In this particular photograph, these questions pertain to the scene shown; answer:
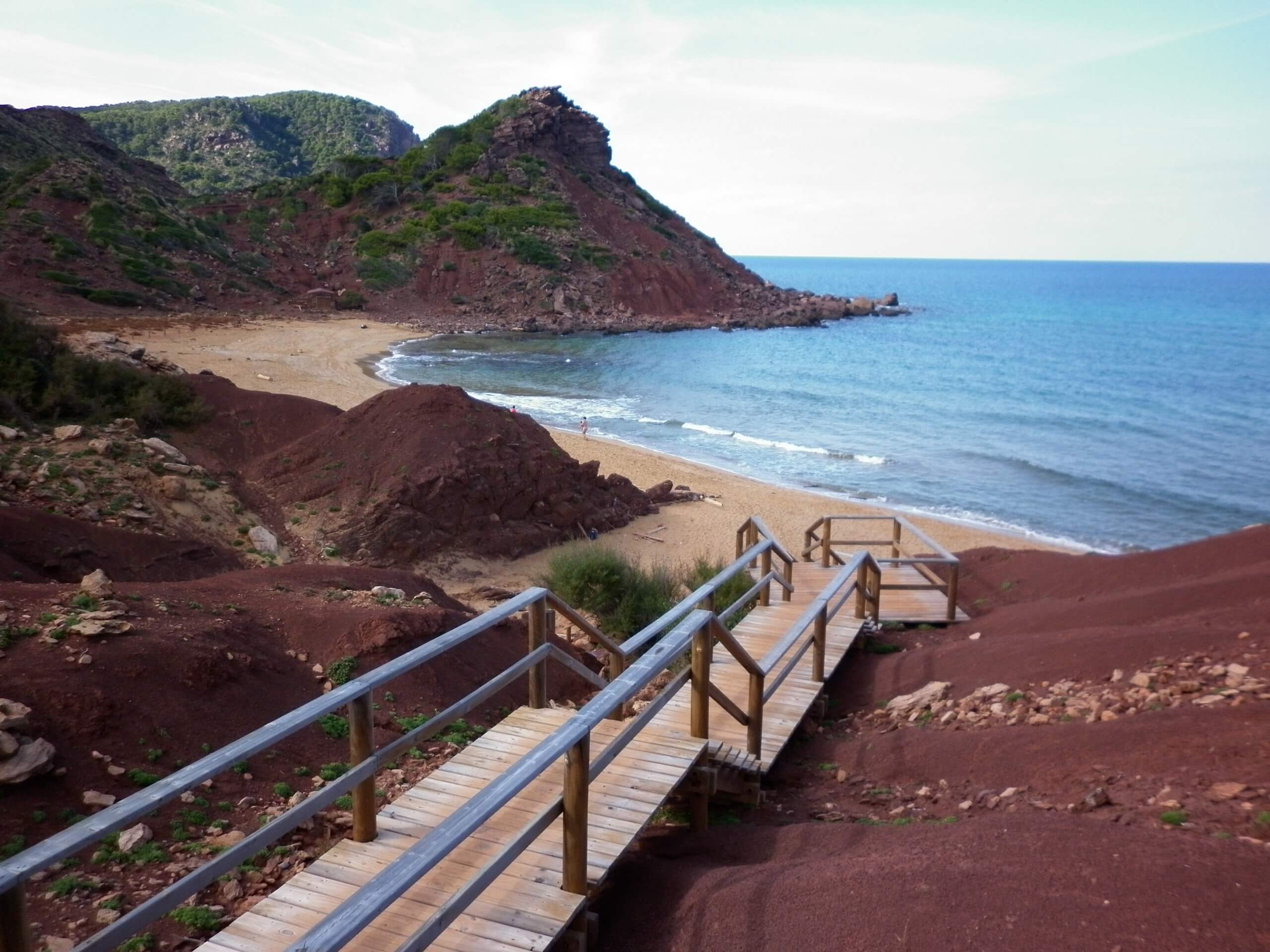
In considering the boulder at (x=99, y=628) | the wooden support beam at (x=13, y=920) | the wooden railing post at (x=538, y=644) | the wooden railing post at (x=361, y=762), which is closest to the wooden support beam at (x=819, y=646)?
the wooden railing post at (x=538, y=644)

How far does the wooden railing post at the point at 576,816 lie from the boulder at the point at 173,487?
10840 millimetres

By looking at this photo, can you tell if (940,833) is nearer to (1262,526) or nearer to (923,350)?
(1262,526)

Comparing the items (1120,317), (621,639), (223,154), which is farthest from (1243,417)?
(223,154)

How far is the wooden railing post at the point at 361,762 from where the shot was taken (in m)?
4.45

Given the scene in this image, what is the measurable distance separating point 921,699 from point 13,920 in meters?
6.00

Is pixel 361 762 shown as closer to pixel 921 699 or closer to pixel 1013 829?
pixel 1013 829

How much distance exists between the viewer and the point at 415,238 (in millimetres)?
69438

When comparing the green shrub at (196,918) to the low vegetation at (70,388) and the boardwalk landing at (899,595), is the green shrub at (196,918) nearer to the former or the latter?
the boardwalk landing at (899,595)

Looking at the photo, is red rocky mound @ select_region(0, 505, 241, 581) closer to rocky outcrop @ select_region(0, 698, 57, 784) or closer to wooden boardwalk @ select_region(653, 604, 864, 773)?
rocky outcrop @ select_region(0, 698, 57, 784)

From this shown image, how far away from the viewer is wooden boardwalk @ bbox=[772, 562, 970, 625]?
10219 millimetres

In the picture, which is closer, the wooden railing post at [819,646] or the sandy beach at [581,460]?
the wooden railing post at [819,646]

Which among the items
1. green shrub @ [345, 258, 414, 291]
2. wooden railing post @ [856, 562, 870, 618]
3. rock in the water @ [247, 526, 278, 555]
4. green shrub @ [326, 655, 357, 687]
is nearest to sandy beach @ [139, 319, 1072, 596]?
rock in the water @ [247, 526, 278, 555]

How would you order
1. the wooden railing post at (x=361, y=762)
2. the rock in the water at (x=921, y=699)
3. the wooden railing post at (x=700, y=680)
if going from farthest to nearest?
the rock in the water at (x=921, y=699), the wooden railing post at (x=700, y=680), the wooden railing post at (x=361, y=762)

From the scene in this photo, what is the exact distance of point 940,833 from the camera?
431 centimetres
